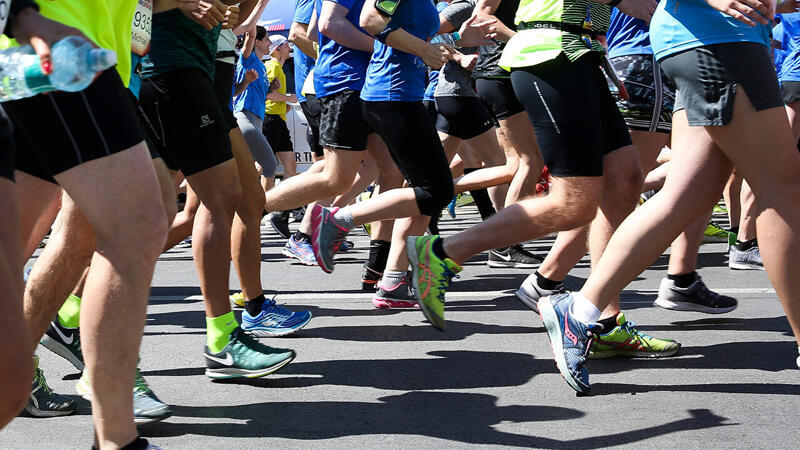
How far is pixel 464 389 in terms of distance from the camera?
3.43 metres

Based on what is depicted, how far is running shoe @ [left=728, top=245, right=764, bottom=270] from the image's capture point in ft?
20.2

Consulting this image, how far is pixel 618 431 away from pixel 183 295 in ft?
11.9

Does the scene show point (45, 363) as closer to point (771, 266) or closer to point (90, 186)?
point (90, 186)

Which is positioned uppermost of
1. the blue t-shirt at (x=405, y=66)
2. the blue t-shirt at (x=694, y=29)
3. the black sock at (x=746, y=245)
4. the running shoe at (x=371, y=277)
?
the blue t-shirt at (x=694, y=29)

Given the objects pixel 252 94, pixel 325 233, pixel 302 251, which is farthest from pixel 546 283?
pixel 252 94

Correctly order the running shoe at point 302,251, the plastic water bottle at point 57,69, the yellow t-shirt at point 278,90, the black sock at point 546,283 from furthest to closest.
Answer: the yellow t-shirt at point 278,90 < the running shoe at point 302,251 < the black sock at point 546,283 < the plastic water bottle at point 57,69

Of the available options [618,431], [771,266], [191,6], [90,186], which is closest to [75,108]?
[90,186]

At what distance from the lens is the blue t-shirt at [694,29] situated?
3.07 metres

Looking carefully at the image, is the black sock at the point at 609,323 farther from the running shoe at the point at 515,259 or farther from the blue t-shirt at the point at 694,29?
the running shoe at the point at 515,259

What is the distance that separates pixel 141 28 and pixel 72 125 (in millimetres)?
858

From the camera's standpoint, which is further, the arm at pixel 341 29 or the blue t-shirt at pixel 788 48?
the blue t-shirt at pixel 788 48

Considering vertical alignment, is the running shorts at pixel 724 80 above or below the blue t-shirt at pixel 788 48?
above

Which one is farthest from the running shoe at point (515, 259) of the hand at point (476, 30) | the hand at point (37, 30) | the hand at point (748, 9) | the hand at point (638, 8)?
the hand at point (37, 30)

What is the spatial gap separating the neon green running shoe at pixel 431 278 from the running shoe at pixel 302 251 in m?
3.42
